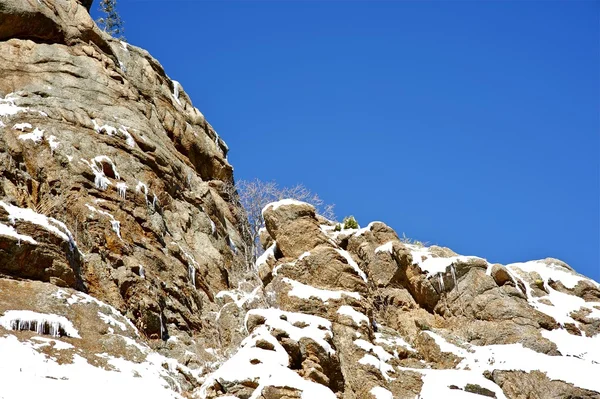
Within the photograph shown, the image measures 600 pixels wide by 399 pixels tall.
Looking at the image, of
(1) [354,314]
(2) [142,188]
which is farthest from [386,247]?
(2) [142,188]

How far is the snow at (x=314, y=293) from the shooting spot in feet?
98.4

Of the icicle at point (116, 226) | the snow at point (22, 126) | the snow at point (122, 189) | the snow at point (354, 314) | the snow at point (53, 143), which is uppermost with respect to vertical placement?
the snow at point (22, 126)

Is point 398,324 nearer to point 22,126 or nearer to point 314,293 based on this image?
point 314,293

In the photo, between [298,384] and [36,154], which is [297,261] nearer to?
[298,384]

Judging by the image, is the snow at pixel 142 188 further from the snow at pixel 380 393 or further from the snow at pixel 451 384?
the snow at pixel 451 384

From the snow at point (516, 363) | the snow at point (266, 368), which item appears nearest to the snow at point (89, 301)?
the snow at point (266, 368)

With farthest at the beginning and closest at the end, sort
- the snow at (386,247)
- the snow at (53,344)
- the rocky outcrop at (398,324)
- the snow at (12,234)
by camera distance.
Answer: the snow at (386,247) < the rocky outcrop at (398,324) < the snow at (12,234) < the snow at (53,344)

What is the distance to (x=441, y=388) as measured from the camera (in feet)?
87.5

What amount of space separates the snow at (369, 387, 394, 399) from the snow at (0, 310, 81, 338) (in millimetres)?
11484

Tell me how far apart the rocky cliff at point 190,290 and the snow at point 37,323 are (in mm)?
56

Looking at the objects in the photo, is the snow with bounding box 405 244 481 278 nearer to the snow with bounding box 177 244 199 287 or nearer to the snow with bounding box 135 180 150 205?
the snow with bounding box 177 244 199 287

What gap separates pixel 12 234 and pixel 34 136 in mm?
10021

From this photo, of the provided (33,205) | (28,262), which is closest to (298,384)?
(28,262)

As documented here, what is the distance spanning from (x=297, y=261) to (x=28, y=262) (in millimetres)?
12094
